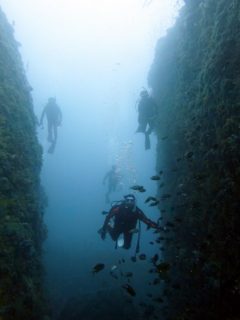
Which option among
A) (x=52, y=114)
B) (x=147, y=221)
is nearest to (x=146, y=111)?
(x=52, y=114)

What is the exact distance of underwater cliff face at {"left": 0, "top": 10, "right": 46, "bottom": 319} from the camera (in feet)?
29.6

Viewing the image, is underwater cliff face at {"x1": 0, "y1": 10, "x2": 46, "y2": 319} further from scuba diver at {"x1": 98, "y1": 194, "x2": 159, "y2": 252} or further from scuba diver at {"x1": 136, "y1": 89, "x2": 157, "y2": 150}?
scuba diver at {"x1": 136, "y1": 89, "x2": 157, "y2": 150}

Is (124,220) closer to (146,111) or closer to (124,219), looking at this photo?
(124,219)

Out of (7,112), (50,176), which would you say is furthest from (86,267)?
(50,176)

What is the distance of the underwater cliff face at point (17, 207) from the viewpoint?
901 cm

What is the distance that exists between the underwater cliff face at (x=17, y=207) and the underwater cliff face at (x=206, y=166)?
3927 millimetres

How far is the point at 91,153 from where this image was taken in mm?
77125

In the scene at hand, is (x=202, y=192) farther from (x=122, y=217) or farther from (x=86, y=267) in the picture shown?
(x=86, y=267)

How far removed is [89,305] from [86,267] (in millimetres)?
14169

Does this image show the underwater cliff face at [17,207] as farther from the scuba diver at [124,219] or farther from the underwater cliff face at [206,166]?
→ the underwater cliff face at [206,166]

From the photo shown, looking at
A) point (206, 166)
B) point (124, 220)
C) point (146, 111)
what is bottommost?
point (124, 220)

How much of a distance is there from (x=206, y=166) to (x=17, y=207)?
5.63 metres

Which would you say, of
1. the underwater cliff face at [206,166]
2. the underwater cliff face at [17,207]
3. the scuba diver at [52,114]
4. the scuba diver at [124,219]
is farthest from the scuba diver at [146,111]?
the scuba diver at [124,219]

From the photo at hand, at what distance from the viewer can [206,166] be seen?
36.7ft
